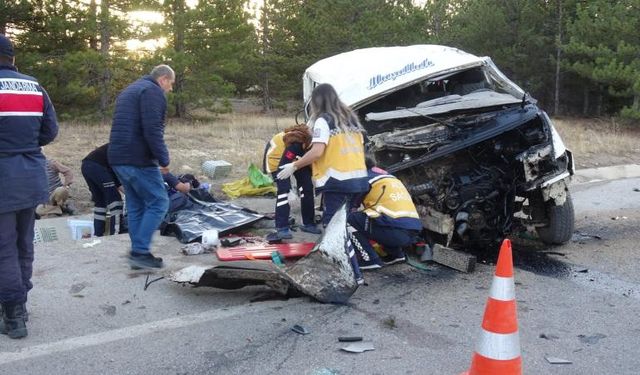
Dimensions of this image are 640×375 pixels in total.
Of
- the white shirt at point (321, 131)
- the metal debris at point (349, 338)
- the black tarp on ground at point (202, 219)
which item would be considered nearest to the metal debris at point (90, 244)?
the black tarp on ground at point (202, 219)

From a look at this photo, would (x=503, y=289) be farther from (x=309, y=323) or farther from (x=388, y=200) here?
→ (x=388, y=200)

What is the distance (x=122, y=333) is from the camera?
3832 mm

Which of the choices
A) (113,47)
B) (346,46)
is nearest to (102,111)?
(113,47)

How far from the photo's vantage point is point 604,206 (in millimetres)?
8625

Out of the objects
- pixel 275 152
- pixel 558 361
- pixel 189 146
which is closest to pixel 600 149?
pixel 189 146

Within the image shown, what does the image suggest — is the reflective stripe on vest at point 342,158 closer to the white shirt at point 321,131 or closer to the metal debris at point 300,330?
the white shirt at point 321,131

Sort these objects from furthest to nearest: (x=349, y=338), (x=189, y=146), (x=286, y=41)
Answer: (x=286, y=41) → (x=189, y=146) → (x=349, y=338)

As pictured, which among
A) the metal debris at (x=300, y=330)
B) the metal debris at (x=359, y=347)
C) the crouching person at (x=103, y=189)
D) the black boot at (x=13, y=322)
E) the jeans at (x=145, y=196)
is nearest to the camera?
the metal debris at (x=359, y=347)

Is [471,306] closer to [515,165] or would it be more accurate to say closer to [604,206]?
[515,165]

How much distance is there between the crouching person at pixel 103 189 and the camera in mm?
6652

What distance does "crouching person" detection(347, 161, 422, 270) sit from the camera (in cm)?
524

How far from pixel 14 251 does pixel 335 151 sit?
2.57 metres

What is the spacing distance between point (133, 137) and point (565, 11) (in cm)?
2516

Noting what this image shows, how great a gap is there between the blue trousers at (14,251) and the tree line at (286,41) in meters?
15.6
